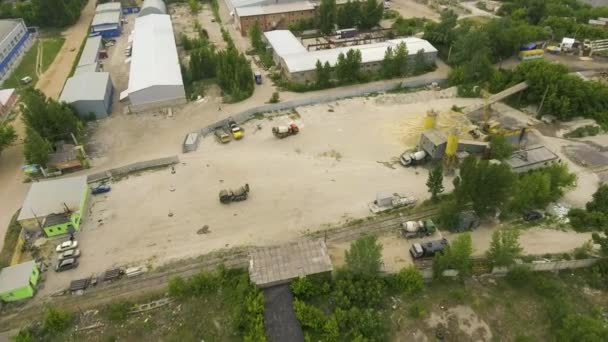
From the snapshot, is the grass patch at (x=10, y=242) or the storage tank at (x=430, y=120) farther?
the storage tank at (x=430, y=120)

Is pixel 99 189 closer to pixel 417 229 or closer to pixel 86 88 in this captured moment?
pixel 86 88


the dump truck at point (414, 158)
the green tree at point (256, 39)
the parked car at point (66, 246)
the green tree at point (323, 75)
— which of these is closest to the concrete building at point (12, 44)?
the green tree at point (256, 39)

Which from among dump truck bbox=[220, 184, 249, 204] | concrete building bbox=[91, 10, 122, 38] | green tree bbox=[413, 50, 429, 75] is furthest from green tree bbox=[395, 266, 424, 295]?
concrete building bbox=[91, 10, 122, 38]

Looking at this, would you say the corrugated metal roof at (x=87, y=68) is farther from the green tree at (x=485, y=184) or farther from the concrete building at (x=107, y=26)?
the green tree at (x=485, y=184)

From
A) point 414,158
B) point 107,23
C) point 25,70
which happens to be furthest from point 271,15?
point 414,158

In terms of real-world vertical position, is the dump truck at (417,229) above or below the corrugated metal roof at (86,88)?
below

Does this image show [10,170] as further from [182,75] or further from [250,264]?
[250,264]
